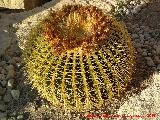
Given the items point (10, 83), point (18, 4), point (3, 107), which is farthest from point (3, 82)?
point (18, 4)

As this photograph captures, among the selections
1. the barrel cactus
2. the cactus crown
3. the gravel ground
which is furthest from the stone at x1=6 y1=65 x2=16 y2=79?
the cactus crown

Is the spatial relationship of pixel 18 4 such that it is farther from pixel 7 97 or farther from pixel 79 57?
pixel 79 57

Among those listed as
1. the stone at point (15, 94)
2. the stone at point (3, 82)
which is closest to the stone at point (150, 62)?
the stone at point (15, 94)

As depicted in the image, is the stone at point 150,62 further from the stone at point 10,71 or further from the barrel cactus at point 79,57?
the stone at point 10,71

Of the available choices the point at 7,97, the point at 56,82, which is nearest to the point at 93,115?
the point at 56,82

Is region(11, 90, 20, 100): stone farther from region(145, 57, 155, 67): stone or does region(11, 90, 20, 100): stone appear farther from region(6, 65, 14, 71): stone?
region(145, 57, 155, 67): stone
